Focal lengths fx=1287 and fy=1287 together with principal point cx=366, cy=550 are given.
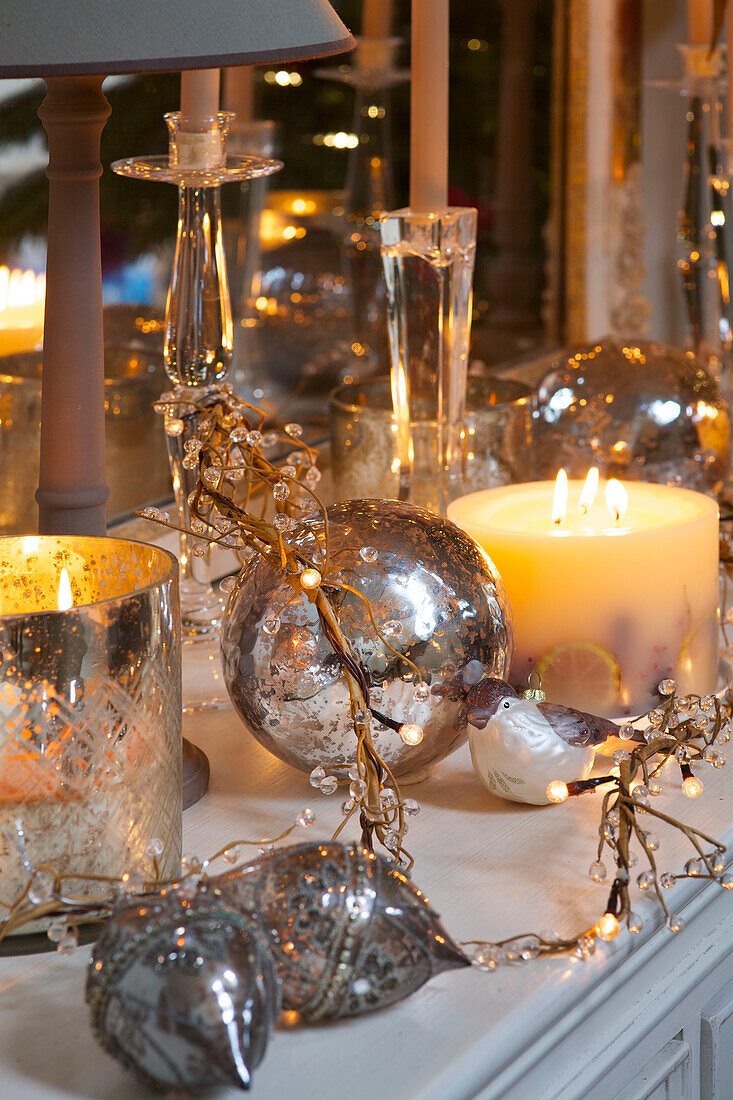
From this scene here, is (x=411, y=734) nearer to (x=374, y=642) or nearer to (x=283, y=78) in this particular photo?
(x=374, y=642)

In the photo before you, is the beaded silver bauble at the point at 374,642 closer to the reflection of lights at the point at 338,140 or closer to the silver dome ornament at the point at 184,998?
the silver dome ornament at the point at 184,998

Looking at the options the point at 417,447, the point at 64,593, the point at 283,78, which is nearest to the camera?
the point at 64,593

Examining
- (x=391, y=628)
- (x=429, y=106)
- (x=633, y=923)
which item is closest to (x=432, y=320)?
(x=429, y=106)

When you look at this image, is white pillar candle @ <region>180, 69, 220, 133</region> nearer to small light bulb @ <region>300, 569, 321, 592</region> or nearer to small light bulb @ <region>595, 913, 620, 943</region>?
small light bulb @ <region>300, 569, 321, 592</region>

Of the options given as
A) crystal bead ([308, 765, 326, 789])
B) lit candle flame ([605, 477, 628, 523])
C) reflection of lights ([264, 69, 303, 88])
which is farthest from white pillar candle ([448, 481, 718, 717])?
reflection of lights ([264, 69, 303, 88])

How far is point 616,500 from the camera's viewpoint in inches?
20.4

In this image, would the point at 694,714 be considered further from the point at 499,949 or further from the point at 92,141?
the point at 92,141

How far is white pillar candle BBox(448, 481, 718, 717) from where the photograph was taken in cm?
49

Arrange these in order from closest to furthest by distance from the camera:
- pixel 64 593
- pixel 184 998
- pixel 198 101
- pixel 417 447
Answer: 1. pixel 184 998
2. pixel 64 593
3. pixel 198 101
4. pixel 417 447

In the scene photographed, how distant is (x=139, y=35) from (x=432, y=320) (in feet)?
0.92

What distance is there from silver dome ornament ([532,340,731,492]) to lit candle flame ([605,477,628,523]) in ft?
0.62

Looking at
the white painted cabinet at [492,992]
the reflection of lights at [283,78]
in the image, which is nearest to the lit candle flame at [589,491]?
the white painted cabinet at [492,992]

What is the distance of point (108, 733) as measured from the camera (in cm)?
36

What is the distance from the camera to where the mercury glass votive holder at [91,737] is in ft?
1.13
